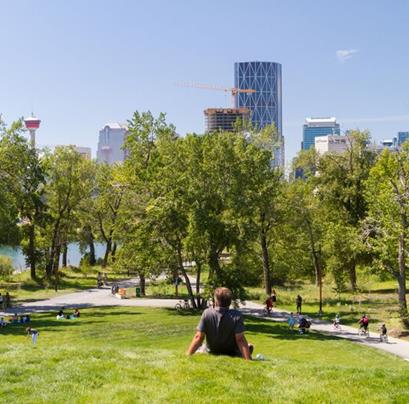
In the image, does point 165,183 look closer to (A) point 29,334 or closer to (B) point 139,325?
(B) point 139,325

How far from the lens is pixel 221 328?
10.6 meters

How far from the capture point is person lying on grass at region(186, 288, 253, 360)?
33.7ft

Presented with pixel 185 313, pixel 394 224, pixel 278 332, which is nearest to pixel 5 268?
pixel 185 313

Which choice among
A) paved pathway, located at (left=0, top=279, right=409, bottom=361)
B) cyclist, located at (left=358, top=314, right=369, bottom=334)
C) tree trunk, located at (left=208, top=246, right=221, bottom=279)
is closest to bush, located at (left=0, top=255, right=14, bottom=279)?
paved pathway, located at (left=0, top=279, right=409, bottom=361)

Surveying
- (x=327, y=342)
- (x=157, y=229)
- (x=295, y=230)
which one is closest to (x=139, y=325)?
(x=157, y=229)

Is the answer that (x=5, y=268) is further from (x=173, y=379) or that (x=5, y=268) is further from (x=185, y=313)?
(x=173, y=379)

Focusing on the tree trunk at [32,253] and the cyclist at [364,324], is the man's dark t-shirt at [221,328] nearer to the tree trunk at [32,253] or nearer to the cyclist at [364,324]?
the cyclist at [364,324]

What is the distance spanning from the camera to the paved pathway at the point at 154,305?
30.0 meters

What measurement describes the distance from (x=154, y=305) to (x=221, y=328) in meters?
33.4

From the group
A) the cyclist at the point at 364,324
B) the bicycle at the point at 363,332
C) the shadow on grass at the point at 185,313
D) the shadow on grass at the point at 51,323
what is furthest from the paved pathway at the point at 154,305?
the shadow on grass at the point at 51,323

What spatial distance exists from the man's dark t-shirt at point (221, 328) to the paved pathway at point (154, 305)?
1868 cm

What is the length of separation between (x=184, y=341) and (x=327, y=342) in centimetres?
756

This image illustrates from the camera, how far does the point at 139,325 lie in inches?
1275

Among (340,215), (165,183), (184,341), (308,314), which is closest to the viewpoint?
(184,341)
